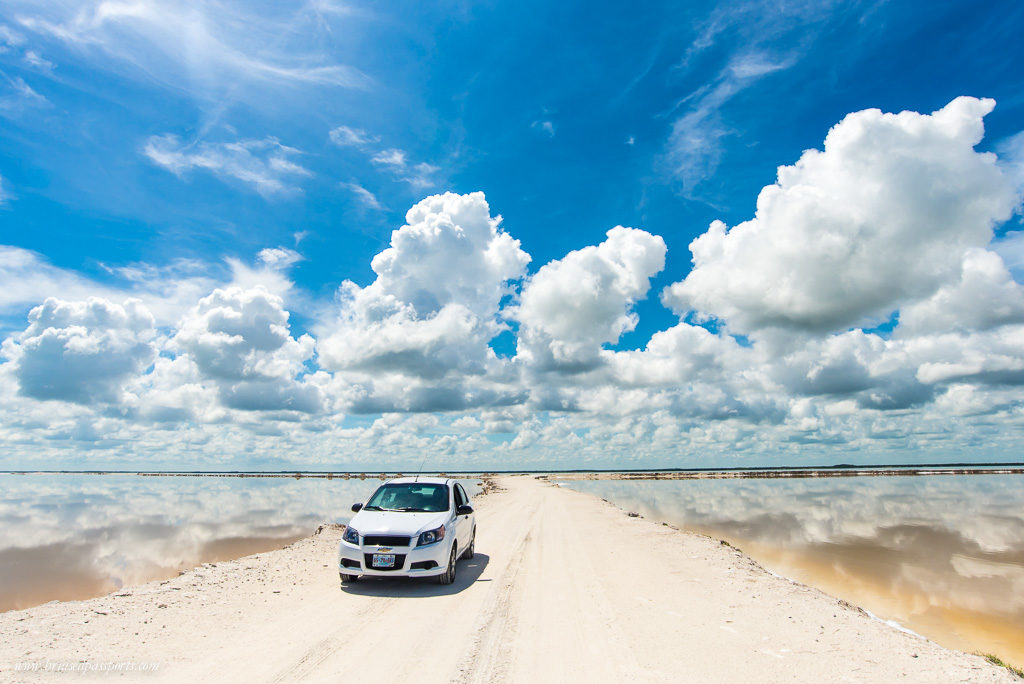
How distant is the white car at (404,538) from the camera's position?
34.0 ft

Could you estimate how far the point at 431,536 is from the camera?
35.1 ft

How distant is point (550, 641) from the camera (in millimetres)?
7434

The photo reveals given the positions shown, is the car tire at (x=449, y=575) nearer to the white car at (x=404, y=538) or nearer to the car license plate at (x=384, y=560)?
the white car at (x=404, y=538)

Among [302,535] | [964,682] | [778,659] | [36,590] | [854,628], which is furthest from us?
[302,535]

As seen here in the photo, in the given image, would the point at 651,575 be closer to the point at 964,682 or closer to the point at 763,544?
the point at 964,682

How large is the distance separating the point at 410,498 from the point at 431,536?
186cm

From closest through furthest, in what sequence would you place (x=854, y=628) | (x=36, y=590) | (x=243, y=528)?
(x=854, y=628), (x=36, y=590), (x=243, y=528)

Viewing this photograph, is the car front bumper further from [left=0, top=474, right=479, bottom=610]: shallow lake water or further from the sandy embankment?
[left=0, top=474, right=479, bottom=610]: shallow lake water

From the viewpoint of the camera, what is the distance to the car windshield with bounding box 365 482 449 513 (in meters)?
12.1

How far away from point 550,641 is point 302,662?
328 cm

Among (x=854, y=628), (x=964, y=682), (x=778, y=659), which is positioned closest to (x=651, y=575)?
(x=854, y=628)

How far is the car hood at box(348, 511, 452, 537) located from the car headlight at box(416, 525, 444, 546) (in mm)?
80

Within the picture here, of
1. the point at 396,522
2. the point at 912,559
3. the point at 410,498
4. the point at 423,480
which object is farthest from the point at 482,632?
the point at 912,559

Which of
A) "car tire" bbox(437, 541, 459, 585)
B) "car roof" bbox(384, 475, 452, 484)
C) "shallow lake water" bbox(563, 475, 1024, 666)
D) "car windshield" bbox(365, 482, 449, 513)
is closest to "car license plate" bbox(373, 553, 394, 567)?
"car tire" bbox(437, 541, 459, 585)
